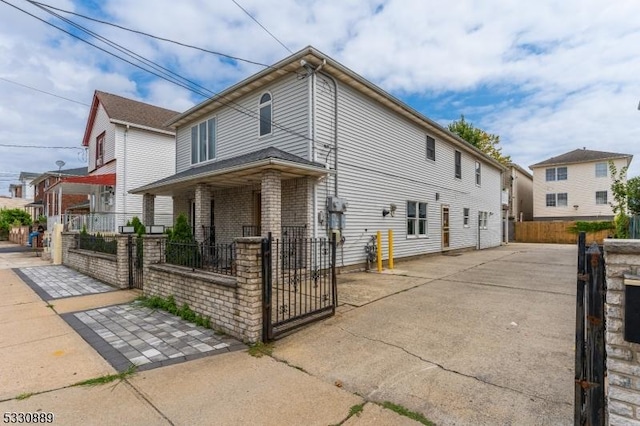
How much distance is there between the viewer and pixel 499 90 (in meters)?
15.5

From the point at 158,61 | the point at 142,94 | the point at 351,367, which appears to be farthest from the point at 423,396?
the point at 142,94

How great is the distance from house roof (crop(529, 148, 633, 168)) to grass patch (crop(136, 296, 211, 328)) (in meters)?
35.9

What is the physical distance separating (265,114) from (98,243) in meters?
6.57

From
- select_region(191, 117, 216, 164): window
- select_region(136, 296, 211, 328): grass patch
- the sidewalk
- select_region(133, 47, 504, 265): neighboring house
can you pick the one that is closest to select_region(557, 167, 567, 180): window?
select_region(133, 47, 504, 265): neighboring house

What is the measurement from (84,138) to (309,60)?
762 inches

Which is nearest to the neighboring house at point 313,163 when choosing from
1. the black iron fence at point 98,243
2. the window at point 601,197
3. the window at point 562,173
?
the black iron fence at point 98,243

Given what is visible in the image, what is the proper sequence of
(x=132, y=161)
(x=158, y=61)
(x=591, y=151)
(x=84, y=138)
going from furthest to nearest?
(x=591, y=151) < (x=84, y=138) < (x=132, y=161) < (x=158, y=61)

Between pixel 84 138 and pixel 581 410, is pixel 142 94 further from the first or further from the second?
pixel 581 410

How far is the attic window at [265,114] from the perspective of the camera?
10523mm

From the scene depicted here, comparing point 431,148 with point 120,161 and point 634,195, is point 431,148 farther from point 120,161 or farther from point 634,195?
point 120,161

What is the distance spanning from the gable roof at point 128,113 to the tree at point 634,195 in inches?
732

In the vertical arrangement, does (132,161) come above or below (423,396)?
above

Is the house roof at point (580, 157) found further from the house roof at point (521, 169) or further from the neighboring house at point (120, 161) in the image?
the neighboring house at point (120, 161)

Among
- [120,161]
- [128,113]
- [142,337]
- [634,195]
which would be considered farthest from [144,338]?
[128,113]
